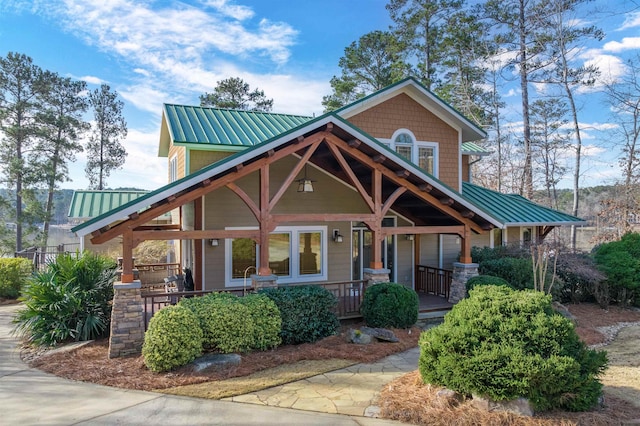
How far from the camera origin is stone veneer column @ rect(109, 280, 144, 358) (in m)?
7.41

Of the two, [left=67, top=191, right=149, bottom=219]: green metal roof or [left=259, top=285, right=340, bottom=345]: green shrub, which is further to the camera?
[left=67, top=191, right=149, bottom=219]: green metal roof

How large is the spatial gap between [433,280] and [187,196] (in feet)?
26.2

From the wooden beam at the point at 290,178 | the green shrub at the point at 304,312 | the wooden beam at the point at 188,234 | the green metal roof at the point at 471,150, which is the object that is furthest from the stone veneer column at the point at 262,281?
the green metal roof at the point at 471,150

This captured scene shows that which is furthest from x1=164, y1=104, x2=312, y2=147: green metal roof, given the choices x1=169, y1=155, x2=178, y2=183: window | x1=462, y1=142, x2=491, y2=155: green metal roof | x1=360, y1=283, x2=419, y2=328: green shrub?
x1=462, y1=142, x2=491, y2=155: green metal roof

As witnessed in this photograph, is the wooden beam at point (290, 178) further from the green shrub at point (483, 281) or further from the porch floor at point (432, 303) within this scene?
the green shrub at point (483, 281)

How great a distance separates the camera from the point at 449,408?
17.0ft

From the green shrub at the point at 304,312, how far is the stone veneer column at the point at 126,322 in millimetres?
2343

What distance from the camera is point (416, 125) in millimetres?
13125

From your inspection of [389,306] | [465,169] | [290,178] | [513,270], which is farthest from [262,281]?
[465,169]

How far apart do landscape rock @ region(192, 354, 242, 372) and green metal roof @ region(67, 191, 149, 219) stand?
37.0 ft

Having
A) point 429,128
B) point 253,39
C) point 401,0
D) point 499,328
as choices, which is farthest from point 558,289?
point 401,0

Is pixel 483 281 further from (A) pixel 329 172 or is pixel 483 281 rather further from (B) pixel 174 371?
(B) pixel 174 371

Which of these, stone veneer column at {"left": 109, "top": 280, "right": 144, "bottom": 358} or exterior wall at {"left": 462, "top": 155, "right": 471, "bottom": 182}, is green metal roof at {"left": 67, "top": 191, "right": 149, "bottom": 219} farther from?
exterior wall at {"left": 462, "top": 155, "right": 471, "bottom": 182}

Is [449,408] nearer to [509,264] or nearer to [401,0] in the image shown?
[509,264]
